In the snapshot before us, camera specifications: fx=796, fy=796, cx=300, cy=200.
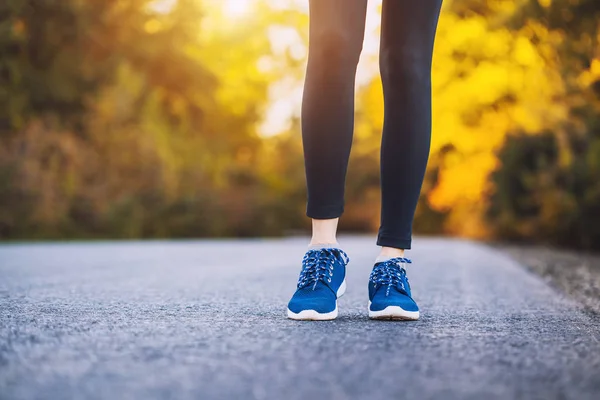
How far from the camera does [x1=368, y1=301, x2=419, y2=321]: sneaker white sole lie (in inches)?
79.3

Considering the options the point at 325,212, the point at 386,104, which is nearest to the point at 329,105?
the point at 386,104

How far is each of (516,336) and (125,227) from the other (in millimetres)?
11779

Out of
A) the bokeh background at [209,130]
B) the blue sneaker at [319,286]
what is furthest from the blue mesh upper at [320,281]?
the bokeh background at [209,130]

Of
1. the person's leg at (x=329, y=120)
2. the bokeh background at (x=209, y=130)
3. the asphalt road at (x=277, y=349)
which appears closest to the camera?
the asphalt road at (x=277, y=349)

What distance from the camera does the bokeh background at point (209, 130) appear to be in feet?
27.7

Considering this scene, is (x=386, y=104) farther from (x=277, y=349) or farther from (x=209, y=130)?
(x=209, y=130)

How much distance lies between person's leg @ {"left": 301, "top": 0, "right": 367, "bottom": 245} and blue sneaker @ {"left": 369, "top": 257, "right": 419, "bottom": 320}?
0.16 meters

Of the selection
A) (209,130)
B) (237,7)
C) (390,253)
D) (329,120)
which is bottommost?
(390,253)

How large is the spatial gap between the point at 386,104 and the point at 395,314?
0.61 metres

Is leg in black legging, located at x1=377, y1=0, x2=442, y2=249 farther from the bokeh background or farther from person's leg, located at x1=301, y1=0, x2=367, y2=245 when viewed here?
the bokeh background

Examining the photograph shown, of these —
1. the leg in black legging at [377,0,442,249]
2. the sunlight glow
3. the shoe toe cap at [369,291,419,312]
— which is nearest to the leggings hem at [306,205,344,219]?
the leg in black legging at [377,0,442,249]

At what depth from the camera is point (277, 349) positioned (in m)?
1.53

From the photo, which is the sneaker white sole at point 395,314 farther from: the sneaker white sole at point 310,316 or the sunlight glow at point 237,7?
the sunlight glow at point 237,7

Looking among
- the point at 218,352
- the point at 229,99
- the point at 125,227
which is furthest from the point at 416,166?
the point at 229,99
